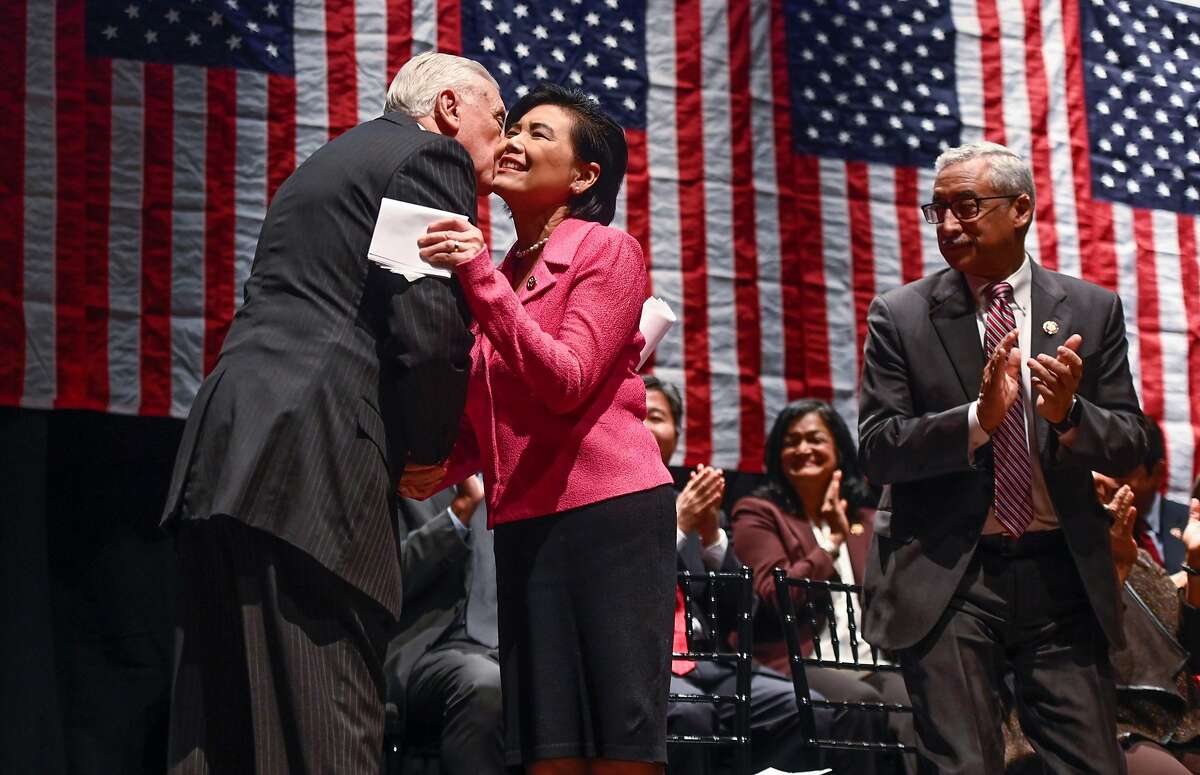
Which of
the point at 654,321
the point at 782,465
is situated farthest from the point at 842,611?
the point at 654,321

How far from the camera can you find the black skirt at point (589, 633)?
2.07 m

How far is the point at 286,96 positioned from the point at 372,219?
2954 mm

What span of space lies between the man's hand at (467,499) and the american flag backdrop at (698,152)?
964mm

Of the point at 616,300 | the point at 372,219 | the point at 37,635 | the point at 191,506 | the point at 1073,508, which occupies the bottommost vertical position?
the point at 37,635

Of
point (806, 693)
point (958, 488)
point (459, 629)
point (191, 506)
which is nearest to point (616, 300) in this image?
point (191, 506)

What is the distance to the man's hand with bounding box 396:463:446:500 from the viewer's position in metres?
2.17

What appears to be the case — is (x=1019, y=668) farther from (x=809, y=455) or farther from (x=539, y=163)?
(x=809, y=455)

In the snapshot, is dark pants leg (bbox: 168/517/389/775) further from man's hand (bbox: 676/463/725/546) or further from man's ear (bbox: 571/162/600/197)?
man's hand (bbox: 676/463/725/546)

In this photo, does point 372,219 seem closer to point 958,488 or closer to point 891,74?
point 958,488

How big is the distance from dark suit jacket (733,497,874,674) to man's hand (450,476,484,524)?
949 millimetres

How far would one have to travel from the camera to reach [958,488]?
2.84 meters

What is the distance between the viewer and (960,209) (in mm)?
3035

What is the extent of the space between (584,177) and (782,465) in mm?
2578

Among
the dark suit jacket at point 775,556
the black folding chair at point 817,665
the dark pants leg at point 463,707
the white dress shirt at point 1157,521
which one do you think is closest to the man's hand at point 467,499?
the dark pants leg at point 463,707
